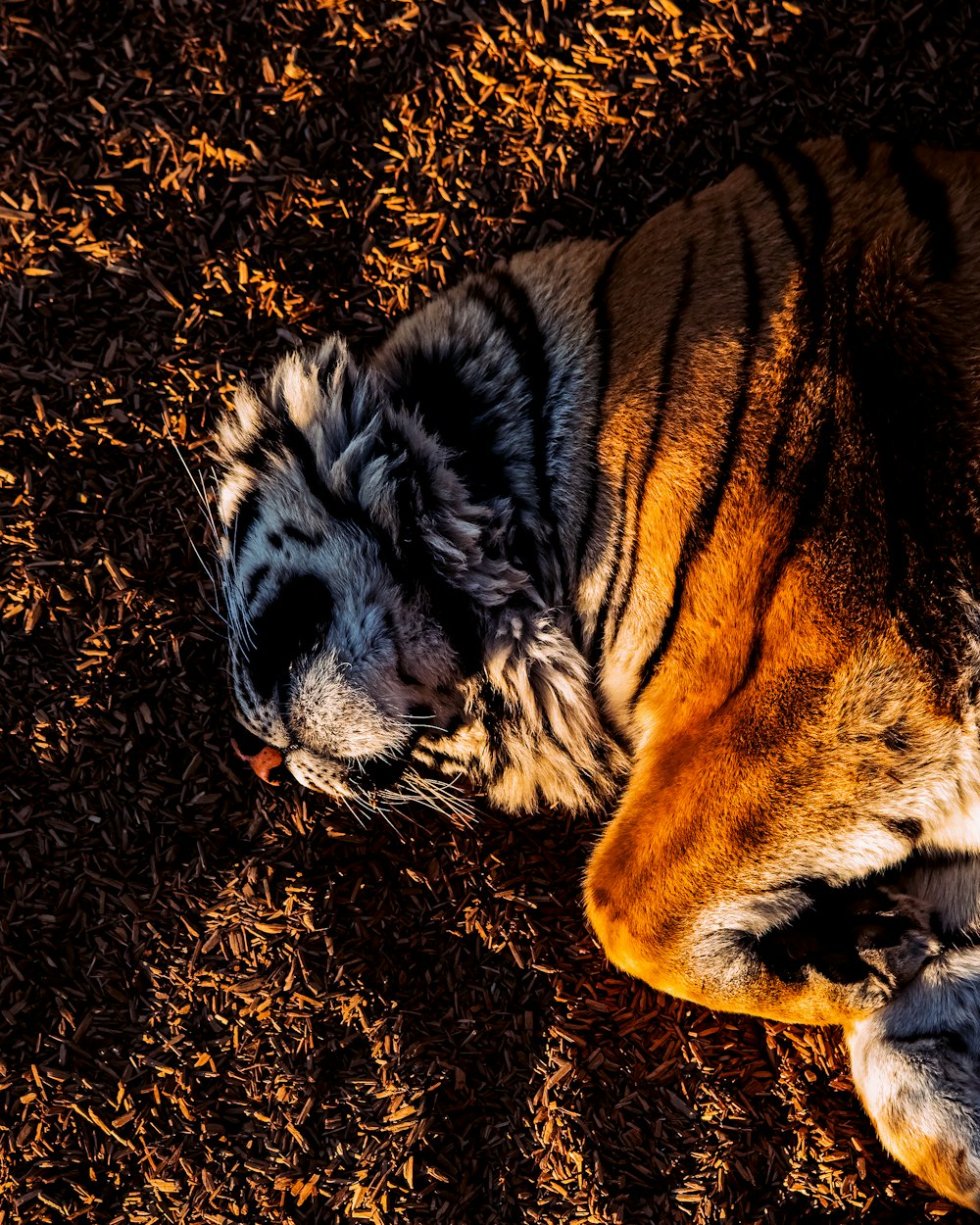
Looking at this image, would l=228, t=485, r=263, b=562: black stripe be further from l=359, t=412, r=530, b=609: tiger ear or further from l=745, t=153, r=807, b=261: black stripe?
l=745, t=153, r=807, b=261: black stripe

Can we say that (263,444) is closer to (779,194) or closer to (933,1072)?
(779,194)

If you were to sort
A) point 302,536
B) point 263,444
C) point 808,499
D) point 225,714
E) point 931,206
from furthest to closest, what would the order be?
point 225,714 → point 263,444 → point 302,536 → point 931,206 → point 808,499

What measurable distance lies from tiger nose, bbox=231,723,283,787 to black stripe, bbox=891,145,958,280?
156 centimetres

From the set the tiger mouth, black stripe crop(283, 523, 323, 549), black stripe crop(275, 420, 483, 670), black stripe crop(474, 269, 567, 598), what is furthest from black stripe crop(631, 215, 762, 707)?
black stripe crop(283, 523, 323, 549)

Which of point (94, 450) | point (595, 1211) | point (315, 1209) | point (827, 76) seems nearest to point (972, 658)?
point (595, 1211)

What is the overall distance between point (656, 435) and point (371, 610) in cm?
65

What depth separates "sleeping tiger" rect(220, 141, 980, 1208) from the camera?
1.70 m

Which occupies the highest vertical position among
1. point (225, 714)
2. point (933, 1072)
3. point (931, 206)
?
point (931, 206)

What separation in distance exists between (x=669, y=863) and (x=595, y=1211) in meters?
0.81

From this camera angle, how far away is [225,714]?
2213 mm

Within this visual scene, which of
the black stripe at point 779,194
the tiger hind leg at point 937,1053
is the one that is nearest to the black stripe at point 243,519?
the black stripe at point 779,194

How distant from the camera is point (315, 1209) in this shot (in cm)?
199

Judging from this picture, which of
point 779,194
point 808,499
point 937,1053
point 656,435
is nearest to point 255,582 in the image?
point 656,435

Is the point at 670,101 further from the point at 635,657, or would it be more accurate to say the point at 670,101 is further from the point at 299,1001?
the point at 299,1001
